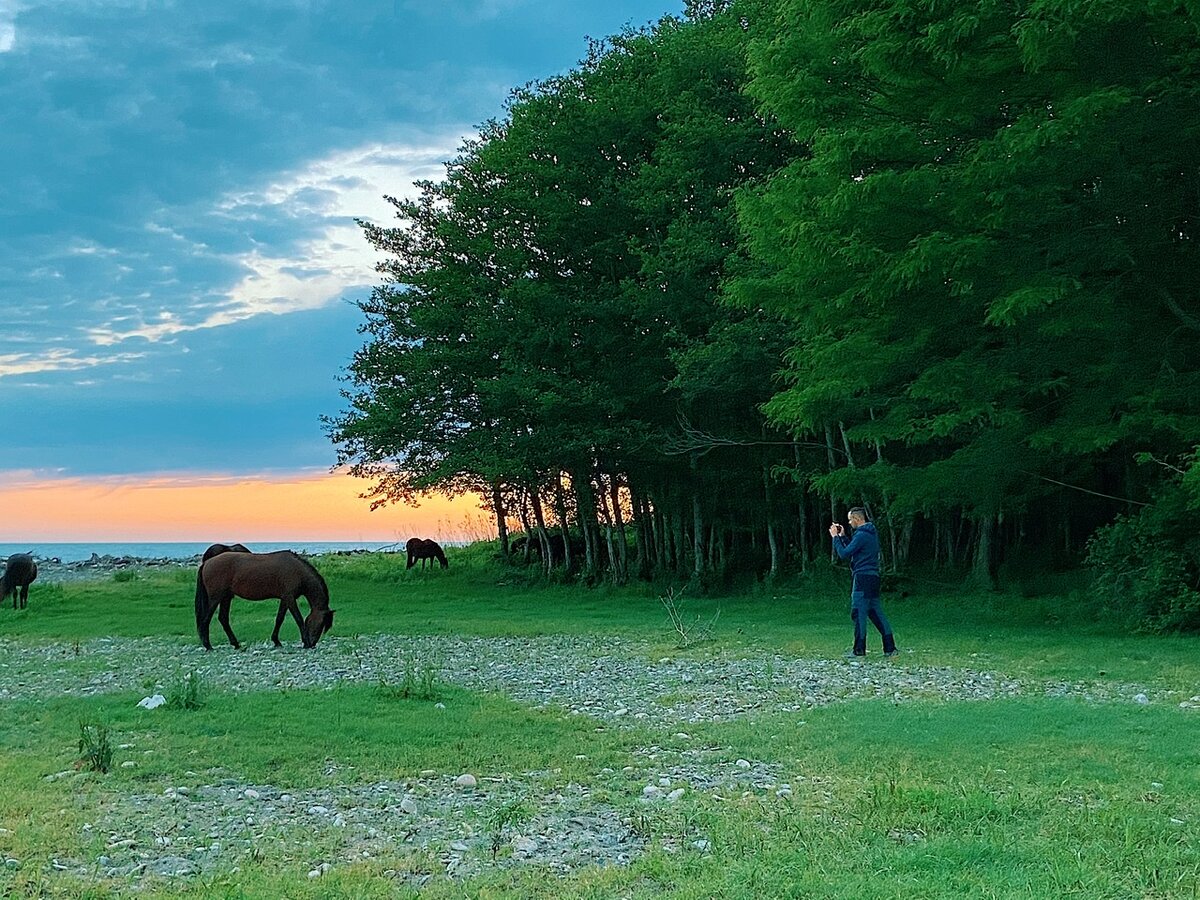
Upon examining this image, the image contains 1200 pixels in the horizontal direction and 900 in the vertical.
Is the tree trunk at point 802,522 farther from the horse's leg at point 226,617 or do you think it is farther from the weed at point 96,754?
the weed at point 96,754

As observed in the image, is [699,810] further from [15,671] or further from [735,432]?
[735,432]

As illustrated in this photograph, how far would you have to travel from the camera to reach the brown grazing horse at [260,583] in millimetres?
16672

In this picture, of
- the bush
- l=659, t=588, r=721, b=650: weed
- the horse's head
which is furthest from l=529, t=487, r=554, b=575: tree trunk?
the bush

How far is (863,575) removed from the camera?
48.3 ft

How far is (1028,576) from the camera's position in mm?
24312

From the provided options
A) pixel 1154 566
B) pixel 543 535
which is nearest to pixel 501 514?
pixel 543 535

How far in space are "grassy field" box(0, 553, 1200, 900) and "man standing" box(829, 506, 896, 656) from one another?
1.67 ft

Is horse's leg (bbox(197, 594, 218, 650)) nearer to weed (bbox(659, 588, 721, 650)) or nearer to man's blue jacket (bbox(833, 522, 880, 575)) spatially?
weed (bbox(659, 588, 721, 650))

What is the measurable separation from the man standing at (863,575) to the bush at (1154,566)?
5.35 meters

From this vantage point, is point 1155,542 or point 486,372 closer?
point 1155,542

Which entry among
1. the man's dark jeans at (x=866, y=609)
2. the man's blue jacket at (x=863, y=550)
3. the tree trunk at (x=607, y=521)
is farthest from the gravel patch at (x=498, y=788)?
the tree trunk at (x=607, y=521)

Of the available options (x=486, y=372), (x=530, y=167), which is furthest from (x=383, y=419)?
(x=530, y=167)

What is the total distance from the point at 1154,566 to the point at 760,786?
1288 centimetres

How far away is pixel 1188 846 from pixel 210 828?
5.62 metres
